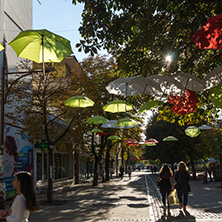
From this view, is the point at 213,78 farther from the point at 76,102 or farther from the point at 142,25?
the point at 76,102

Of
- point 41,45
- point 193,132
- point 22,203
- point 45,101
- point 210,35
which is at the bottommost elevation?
point 22,203

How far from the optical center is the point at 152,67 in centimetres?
990

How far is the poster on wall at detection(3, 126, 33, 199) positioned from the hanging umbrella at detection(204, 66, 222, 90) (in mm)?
10721

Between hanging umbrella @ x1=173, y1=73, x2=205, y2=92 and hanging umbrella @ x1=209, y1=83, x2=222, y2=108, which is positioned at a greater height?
hanging umbrella @ x1=173, y1=73, x2=205, y2=92

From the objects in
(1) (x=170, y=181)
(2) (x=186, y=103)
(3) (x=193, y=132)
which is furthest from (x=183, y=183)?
(3) (x=193, y=132)

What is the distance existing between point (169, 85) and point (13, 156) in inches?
502

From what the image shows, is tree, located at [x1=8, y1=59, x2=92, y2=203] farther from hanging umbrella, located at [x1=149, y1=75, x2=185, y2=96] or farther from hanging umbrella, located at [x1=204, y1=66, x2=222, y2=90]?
hanging umbrella, located at [x1=204, y1=66, x2=222, y2=90]

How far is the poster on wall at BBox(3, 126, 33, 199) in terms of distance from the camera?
17.1 metres

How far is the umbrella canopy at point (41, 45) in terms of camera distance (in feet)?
21.9

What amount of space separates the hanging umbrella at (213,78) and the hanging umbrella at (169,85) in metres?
0.65

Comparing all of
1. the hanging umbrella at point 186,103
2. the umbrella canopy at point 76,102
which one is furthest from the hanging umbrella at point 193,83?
the umbrella canopy at point 76,102

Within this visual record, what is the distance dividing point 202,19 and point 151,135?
4087 cm

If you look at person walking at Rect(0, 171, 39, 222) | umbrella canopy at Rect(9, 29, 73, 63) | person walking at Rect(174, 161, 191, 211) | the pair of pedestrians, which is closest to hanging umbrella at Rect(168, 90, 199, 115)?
the pair of pedestrians

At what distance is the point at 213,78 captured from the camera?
313 inches
